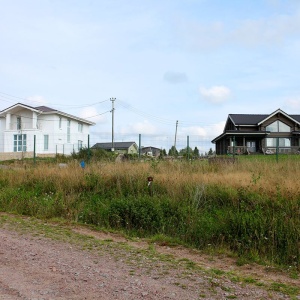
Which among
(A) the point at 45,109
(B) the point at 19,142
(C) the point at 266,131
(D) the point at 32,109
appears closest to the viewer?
(D) the point at 32,109

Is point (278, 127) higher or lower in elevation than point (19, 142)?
higher

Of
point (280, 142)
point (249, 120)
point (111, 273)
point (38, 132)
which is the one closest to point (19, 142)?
point (38, 132)

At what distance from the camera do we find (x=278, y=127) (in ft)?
148

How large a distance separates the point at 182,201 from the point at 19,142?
35.2 meters

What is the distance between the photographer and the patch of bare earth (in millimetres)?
3729

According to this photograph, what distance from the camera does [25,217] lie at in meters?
8.55

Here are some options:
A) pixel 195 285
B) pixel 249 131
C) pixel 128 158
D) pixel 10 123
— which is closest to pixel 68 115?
pixel 10 123

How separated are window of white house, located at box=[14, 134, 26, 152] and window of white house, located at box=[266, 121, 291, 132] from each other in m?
31.0

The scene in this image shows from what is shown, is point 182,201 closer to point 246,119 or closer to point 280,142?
point 280,142

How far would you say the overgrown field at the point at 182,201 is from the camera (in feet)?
21.0

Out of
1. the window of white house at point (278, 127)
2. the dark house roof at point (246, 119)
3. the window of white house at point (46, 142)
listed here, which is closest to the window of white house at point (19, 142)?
the window of white house at point (46, 142)

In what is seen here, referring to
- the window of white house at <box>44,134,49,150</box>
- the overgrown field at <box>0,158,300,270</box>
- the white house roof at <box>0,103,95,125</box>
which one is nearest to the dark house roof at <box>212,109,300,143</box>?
the white house roof at <box>0,103,95,125</box>

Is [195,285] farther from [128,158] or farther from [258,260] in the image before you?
[128,158]

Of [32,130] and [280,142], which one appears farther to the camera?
[280,142]
